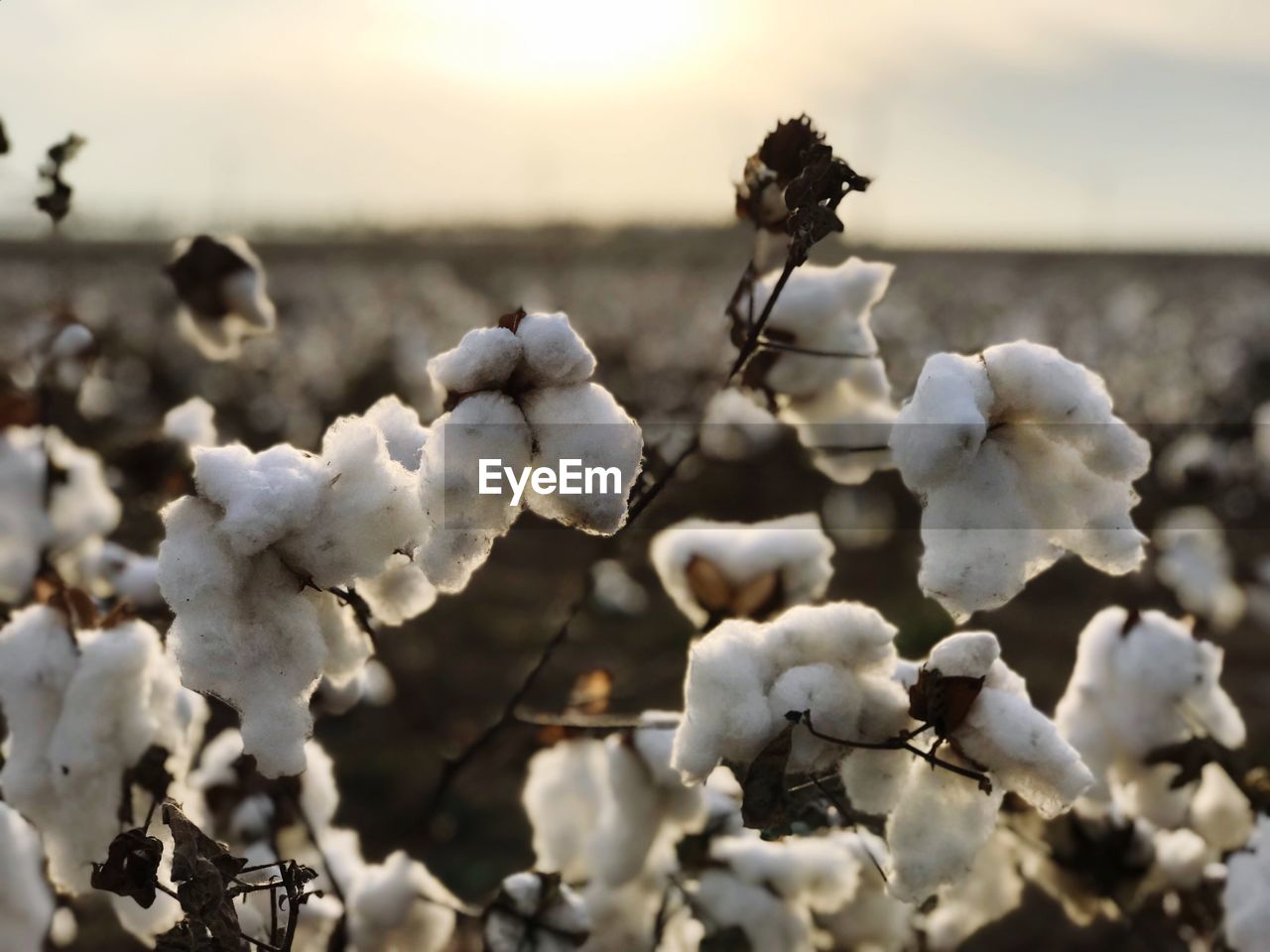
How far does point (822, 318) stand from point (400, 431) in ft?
2.13

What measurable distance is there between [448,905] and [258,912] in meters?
0.25

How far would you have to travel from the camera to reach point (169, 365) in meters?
10.9

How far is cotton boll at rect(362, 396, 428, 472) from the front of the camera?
1.10 meters

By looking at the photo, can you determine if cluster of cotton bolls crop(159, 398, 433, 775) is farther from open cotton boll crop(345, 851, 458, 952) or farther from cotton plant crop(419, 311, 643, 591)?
open cotton boll crop(345, 851, 458, 952)

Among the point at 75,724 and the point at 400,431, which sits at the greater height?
the point at 400,431

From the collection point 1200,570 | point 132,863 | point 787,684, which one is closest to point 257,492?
point 132,863

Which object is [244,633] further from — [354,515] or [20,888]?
[20,888]

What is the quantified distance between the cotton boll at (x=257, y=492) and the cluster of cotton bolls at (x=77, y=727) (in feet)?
1.42

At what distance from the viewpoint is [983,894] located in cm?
182

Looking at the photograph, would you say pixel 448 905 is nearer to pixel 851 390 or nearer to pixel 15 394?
pixel 851 390

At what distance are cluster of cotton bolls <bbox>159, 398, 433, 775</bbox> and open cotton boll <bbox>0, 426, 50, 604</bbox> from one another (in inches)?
52.5

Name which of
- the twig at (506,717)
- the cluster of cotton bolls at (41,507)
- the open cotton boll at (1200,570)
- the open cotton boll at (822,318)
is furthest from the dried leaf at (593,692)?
the open cotton boll at (1200,570)

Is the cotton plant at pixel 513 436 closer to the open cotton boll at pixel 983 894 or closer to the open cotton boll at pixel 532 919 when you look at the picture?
the open cotton boll at pixel 532 919

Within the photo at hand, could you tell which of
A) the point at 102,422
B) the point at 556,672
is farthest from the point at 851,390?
the point at 556,672
